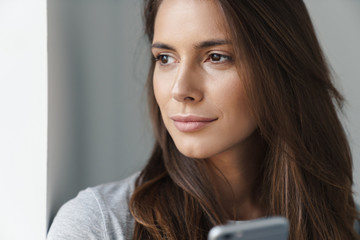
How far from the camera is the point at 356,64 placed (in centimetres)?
186

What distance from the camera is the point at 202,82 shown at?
1.12 metres

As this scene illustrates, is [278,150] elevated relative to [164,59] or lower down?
lower down

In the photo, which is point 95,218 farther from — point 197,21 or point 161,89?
point 197,21

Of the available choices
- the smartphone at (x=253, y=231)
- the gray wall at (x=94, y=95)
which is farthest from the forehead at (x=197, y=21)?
the smartphone at (x=253, y=231)

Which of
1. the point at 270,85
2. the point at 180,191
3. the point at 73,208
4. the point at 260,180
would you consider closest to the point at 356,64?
the point at 260,180

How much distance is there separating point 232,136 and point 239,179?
0.25 metres

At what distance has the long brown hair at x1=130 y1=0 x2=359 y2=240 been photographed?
1.12 metres

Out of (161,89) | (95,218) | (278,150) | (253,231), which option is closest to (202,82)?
(161,89)

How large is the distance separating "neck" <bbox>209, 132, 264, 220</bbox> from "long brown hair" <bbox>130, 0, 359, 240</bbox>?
0.12ft

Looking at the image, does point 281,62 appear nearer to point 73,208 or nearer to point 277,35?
point 277,35

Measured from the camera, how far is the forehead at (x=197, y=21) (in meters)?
1.09

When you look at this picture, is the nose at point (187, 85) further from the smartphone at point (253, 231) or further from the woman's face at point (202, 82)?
the smartphone at point (253, 231)

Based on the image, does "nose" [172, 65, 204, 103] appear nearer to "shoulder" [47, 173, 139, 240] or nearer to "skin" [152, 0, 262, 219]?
"skin" [152, 0, 262, 219]

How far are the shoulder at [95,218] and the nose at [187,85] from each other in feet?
1.14
